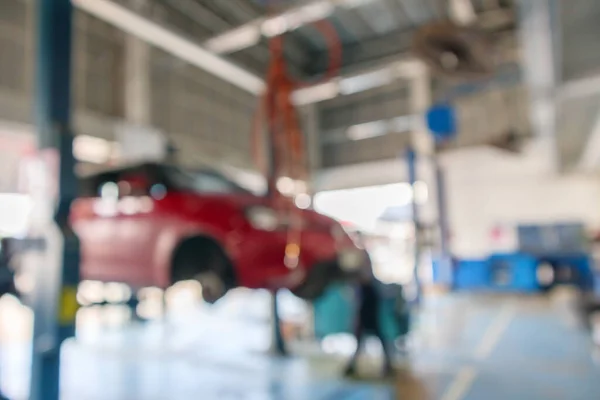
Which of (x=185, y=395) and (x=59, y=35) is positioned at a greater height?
(x=59, y=35)

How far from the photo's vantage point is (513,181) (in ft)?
38.6

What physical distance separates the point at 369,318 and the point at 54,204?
278 cm

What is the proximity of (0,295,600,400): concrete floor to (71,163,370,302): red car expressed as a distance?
0.93 meters

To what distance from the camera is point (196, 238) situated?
3039 millimetres

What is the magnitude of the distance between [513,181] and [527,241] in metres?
3.21

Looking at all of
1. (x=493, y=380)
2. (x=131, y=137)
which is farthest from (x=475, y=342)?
(x=131, y=137)

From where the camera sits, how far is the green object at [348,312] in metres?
4.17

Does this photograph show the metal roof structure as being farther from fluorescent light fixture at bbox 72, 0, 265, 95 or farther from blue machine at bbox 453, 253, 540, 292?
blue machine at bbox 453, 253, 540, 292

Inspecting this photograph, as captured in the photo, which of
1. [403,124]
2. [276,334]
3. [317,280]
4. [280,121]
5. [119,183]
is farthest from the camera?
[403,124]

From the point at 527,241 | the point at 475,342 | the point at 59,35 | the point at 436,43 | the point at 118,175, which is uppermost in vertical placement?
the point at 436,43

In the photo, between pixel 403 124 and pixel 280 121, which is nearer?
pixel 280 121

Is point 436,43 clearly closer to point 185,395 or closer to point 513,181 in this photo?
point 185,395

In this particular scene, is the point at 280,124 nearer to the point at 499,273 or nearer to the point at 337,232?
the point at 337,232

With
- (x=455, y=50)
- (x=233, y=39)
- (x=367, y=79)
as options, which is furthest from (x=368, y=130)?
(x=455, y=50)
